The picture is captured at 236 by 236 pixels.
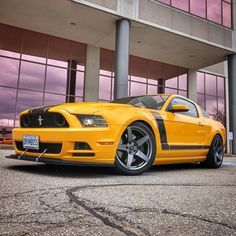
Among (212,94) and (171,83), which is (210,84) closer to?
(212,94)

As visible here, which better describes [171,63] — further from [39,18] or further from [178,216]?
[178,216]

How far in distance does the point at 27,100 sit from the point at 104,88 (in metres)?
4.26

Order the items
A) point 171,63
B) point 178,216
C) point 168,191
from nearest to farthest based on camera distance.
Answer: point 178,216 < point 168,191 < point 171,63

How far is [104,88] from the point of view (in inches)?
670

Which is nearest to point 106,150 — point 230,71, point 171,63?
point 230,71

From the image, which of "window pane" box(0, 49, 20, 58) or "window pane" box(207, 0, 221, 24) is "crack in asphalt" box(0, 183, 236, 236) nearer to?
"window pane" box(0, 49, 20, 58)

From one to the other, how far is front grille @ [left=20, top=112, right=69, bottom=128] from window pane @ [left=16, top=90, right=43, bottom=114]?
11.1m

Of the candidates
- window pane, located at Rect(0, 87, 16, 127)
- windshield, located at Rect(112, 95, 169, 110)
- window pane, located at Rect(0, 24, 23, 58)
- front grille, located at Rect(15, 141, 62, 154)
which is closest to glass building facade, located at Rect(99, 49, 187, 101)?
window pane, located at Rect(0, 24, 23, 58)

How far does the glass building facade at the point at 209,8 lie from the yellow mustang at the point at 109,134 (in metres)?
11.2

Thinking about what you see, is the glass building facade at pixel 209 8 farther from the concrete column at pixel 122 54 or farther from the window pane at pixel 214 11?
the concrete column at pixel 122 54

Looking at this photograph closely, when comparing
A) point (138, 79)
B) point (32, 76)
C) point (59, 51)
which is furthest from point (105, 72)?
point (32, 76)

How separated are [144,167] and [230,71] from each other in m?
14.6

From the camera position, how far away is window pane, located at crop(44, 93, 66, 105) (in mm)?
15543

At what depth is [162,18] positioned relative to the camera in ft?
46.2
